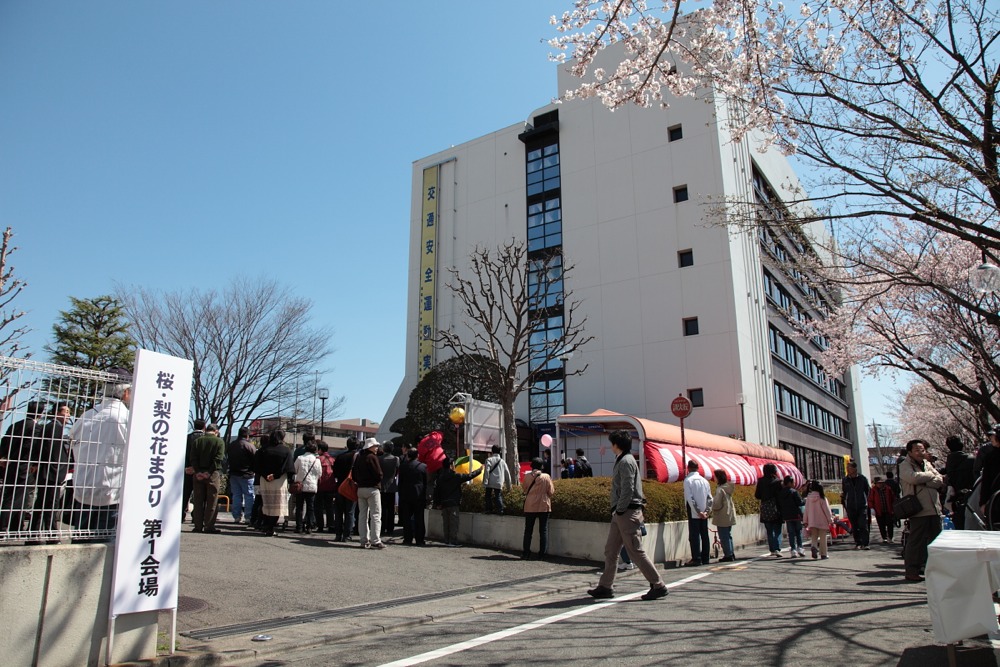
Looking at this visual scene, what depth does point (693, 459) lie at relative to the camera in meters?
16.3

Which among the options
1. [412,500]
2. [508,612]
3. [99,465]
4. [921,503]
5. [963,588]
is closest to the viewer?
[963,588]

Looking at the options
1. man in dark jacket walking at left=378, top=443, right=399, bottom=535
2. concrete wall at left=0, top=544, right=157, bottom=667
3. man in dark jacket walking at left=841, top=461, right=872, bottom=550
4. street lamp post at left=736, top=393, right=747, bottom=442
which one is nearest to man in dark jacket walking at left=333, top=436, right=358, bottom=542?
man in dark jacket walking at left=378, top=443, right=399, bottom=535

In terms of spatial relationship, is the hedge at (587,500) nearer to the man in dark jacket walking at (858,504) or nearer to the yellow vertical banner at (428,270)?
the man in dark jacket walking at (858,504)

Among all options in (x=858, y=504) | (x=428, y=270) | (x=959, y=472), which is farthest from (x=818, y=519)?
(x=428, y=270)

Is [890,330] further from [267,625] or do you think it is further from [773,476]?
[267,625]

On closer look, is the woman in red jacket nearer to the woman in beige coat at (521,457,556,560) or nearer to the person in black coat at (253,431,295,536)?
the woman in beige coat at (521,457,556,560)

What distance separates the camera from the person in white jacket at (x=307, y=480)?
11.8 meters

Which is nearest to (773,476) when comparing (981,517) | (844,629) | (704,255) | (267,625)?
(981,517)

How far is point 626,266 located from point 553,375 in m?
6.44

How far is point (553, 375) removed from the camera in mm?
33656

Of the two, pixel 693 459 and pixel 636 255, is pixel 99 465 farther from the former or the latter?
pixel 636 255

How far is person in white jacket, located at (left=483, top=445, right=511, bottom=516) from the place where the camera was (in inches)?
489

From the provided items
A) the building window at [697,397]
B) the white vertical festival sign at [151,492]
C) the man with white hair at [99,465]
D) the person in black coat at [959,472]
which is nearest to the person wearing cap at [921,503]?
the person in black coat at [959,472]

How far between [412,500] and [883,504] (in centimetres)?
1100
